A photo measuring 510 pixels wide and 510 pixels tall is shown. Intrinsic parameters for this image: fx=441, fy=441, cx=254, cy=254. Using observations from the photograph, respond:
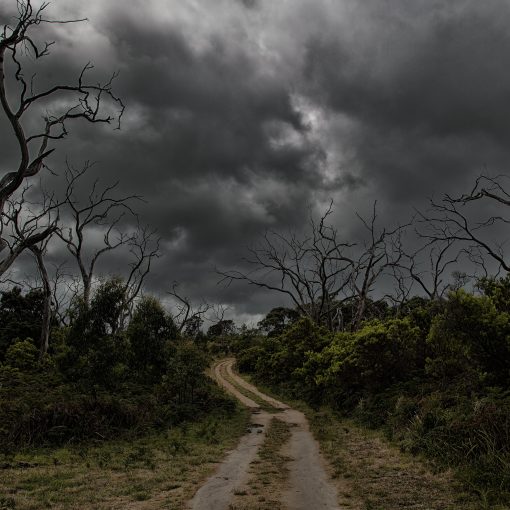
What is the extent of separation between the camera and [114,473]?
10344 millimetres

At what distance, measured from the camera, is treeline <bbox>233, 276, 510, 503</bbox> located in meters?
9.07

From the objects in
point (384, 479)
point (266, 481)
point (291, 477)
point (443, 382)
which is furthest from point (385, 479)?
point (443, 382)

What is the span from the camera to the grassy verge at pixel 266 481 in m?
7.64

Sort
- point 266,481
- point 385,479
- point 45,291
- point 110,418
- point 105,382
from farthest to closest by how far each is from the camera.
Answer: point 45,291 < point 105,382 < point 110,418 < point 266,481 < point 385,479

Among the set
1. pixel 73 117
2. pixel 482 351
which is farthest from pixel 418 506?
pixel 73 117

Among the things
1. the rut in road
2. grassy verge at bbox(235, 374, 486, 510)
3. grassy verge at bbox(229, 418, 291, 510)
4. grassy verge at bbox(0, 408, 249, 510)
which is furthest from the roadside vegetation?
grassy verge at bbox(235, 374, 486, 510)

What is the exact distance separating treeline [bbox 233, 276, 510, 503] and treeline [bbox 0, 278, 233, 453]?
22.4 feet

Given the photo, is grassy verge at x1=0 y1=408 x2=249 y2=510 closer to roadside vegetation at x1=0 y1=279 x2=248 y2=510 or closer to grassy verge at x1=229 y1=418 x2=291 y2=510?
roadside vegetation at x1=0 y1=279 x2=248 y2=510

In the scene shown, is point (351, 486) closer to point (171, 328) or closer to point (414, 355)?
point (414, 355)

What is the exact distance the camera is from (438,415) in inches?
458

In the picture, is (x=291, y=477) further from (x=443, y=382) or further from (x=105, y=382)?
(x=105, y=382)

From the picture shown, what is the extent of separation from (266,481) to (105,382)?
34.3 feet

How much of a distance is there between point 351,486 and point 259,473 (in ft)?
7.68

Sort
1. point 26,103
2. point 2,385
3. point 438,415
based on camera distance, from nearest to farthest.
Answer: point 438,415
point 26,103
point 2,385
